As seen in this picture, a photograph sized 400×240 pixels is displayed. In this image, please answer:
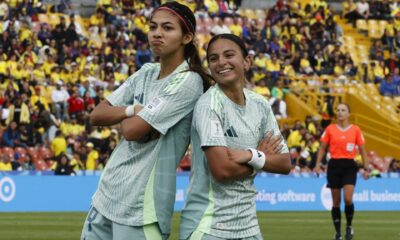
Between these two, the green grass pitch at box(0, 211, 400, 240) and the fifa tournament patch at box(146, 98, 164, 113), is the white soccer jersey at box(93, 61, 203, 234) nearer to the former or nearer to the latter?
the fifa tournament patch at box(146, 98, 164, 113)

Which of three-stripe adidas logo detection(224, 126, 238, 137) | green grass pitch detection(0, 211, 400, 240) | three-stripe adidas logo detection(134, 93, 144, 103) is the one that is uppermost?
three-stripe adidas logo detection(134, 93, 144, 103)

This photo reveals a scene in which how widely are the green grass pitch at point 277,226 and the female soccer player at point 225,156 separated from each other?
1043cm

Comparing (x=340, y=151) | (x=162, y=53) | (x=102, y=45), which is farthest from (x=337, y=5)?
(x=162, y=53)

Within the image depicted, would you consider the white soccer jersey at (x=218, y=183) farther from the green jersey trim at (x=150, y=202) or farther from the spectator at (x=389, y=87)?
the spectator at (x=389, y=87)

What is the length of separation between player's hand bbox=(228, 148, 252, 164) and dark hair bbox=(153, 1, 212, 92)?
52cm

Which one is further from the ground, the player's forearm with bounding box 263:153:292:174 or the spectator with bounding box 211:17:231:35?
the spectator with bounding box 211:17:231:35

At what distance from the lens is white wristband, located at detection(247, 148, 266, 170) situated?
604 centimetres

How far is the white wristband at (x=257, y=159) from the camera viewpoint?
19.8 ft

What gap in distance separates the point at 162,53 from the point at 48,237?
36.3 feet

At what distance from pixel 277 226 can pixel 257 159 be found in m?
14.1

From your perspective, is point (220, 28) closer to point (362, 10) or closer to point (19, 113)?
point (362, 10)

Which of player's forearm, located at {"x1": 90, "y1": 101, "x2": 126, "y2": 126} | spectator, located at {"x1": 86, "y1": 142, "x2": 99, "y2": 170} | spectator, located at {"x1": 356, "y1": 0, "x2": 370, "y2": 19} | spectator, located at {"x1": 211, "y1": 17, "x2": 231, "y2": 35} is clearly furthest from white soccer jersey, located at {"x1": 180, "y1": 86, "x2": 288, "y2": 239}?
spectator, located at {"x1": 356, "y1": 0, "x2": 370, "y2": 19}

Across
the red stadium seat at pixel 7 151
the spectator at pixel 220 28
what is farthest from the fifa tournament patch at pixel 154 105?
the spectator at pixel 220 28

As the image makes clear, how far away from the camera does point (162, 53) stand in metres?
6.32
